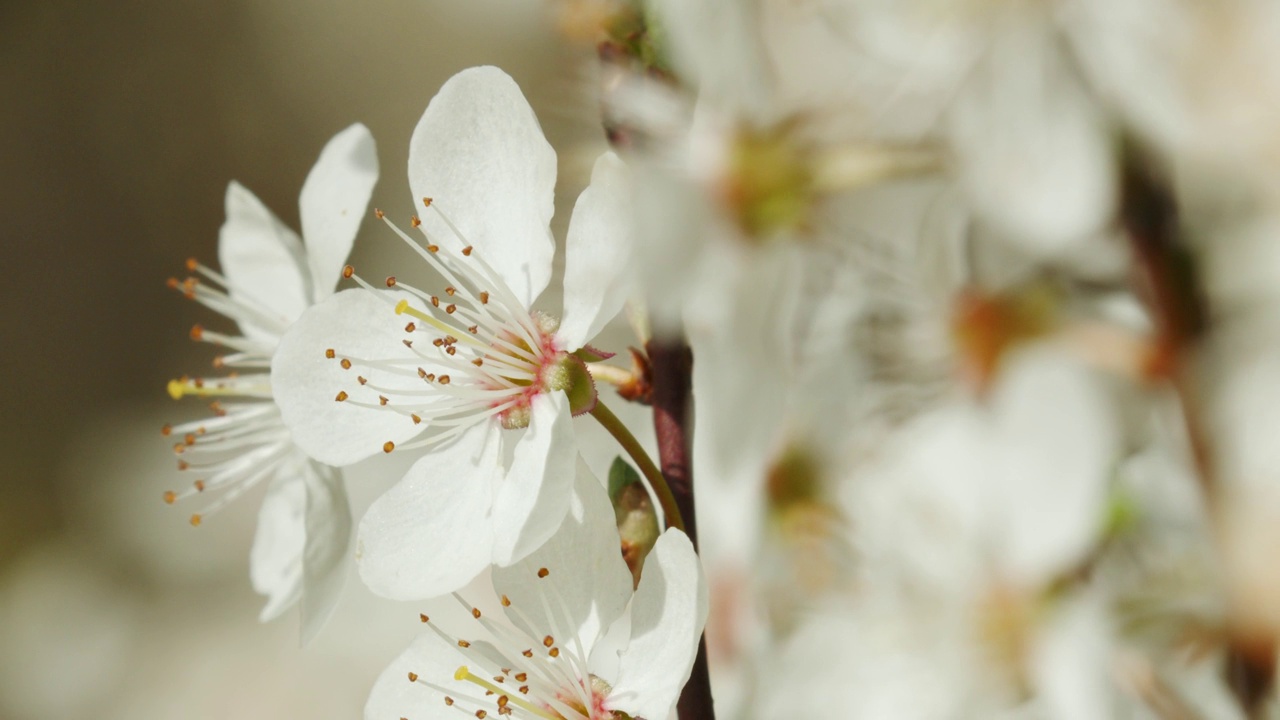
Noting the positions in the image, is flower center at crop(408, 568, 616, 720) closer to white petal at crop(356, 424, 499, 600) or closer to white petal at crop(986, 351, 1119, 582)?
white petal at crop(356, 424, 499, 600)

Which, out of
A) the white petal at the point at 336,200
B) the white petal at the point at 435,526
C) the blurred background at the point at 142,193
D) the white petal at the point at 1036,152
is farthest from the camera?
the blurred background at the point at 142,193

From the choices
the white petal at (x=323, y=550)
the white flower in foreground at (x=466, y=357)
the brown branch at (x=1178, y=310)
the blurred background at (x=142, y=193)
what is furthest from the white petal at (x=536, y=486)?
the blurred background at (x=142, y=193)

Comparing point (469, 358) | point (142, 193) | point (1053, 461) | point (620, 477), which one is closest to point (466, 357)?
point (469, 358)

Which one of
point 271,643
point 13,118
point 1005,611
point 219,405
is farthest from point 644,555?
point 13,118

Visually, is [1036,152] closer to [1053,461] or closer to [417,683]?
[1053,461]

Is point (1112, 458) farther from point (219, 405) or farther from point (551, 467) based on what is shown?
point (219, 405)

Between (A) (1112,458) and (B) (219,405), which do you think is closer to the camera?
(A) (1112,458)

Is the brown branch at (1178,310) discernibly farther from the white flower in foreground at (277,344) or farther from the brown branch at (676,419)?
the white flower in foreground at (277,344)

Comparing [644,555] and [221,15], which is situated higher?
[221,15]
